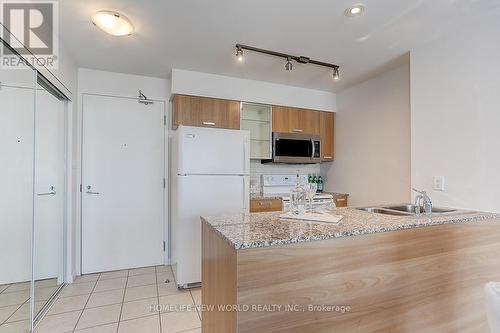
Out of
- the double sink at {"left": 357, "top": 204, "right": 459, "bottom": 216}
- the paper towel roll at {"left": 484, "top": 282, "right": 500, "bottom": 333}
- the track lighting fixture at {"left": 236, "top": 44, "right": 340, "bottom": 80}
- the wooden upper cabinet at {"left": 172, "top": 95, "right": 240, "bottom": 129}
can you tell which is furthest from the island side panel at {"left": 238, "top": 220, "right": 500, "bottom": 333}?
the wooden upper cabinet at {"left": 172, "top": 95, "right": 240, "bottom": 129}

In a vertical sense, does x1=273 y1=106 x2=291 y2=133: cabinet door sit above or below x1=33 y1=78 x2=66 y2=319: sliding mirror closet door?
above

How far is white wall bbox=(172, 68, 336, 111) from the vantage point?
3051 mm

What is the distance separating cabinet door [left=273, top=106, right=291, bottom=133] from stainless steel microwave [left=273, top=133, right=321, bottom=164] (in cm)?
8

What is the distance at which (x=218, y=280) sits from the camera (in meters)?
1.29

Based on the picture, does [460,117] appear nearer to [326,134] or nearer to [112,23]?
[326,134]

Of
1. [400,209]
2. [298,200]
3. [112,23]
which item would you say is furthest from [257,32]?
[400,209]

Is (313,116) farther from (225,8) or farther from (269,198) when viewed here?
(225,8)

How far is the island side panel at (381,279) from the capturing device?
1087 mm

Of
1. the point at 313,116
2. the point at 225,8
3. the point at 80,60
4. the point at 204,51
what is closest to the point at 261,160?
the point at 313,116

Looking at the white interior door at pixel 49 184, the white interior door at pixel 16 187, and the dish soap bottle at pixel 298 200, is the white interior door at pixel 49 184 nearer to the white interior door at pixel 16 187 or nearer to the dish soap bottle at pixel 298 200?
the white interior door at pixel 16 187

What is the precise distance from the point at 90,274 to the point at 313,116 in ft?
11.8

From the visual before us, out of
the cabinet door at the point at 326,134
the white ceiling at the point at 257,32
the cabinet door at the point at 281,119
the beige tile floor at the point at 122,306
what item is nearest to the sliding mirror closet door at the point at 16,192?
the beige tile floor at the point at 122,306

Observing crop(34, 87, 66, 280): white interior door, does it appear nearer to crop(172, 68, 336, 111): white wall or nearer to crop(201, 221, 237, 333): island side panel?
crop(172, 68, 336, 111): white wall

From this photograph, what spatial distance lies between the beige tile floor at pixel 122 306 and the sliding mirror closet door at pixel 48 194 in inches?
8.2
